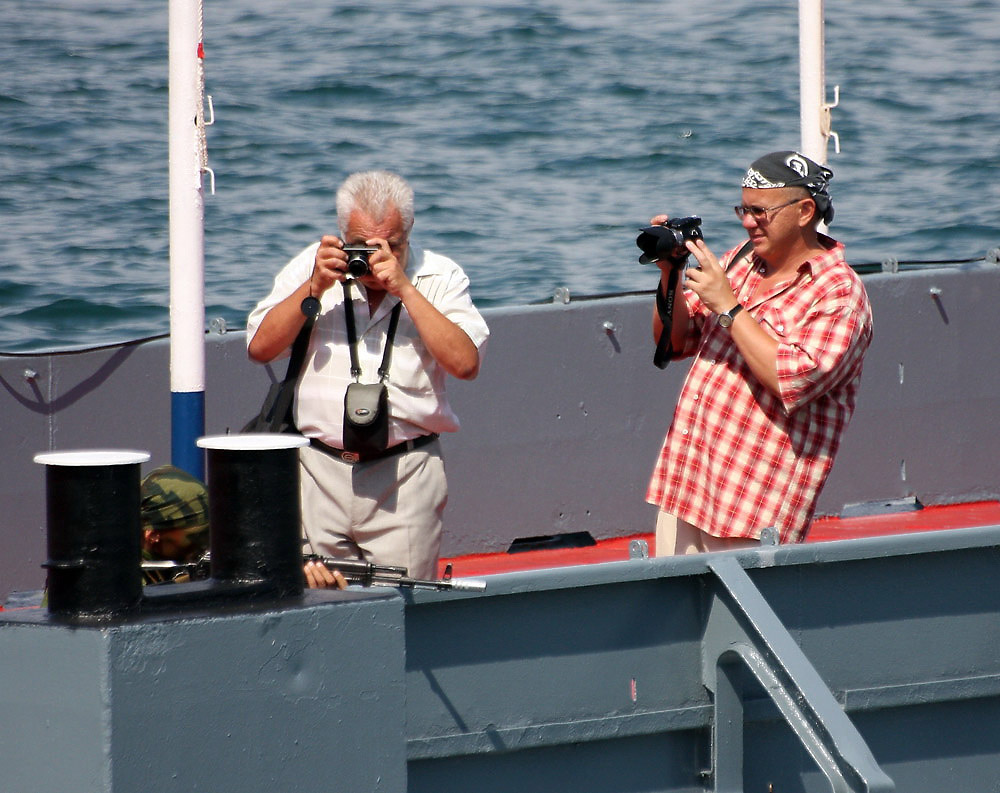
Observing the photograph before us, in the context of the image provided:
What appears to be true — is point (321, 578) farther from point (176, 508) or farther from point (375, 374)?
point (375, 374)

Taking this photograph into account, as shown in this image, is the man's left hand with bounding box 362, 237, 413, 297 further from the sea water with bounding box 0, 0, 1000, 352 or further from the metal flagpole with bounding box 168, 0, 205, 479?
the sea water with bounding box 0, 0, 1000, 352

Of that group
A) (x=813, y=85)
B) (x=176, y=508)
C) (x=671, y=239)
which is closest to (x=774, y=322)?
(x=671, y=239)

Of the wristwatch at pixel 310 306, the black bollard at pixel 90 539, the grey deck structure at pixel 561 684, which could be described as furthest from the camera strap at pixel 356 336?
the black bollard at pixel 90 539

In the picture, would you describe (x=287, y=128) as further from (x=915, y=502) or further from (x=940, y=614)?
(x=940, y=614)

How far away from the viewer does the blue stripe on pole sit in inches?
213

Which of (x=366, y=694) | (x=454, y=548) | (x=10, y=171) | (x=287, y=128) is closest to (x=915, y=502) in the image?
(x=454, y=548)

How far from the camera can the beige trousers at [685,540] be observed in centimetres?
445

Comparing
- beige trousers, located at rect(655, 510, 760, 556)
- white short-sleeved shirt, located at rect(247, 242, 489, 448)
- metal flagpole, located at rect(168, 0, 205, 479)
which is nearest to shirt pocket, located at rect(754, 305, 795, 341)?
beige trousers, located at rect(655, 510, 760, 556)

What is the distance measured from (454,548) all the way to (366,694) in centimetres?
344

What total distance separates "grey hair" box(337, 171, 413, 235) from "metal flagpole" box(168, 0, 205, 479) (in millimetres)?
1350

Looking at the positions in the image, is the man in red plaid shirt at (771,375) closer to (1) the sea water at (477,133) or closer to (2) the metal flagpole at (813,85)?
(2) the metal flagpole at (813,85)

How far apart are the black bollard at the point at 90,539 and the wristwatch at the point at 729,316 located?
1752mm

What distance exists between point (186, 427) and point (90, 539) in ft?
7.87

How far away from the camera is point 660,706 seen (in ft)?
12.9
